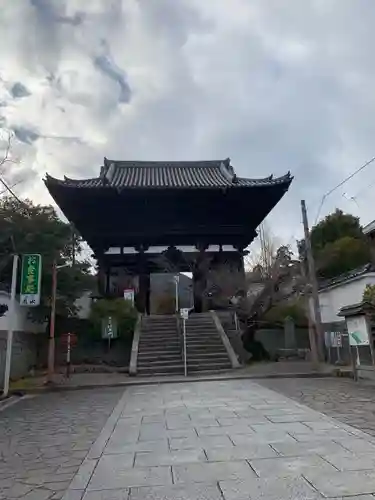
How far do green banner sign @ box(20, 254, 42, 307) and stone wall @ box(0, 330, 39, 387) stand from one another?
203 centimetres

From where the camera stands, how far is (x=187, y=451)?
4730mm

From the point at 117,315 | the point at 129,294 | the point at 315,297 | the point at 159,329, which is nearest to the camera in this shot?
the point at 315,297

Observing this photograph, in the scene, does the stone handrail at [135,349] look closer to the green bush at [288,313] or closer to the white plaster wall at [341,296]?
the green bush at [288,313]

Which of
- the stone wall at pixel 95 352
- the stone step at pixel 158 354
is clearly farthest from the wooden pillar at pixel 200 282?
the stone step at pixel 158 354

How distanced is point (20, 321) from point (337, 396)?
1035 cm

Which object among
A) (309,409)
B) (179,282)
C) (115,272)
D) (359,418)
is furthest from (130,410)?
(179,282)

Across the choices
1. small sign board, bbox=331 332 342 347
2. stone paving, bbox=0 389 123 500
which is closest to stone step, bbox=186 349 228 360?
small sign board, bbox=331 332 342 347

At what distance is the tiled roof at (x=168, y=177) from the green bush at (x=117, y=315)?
5690mm

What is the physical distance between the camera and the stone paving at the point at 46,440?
13.0ft

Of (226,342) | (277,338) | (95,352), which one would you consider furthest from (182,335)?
(277,338)

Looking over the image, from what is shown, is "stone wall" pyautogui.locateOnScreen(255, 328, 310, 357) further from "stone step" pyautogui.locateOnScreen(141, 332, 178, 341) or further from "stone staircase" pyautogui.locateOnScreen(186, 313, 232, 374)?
"stone step" pyautogui.locateOnScreen(141, 332, 178, 341)

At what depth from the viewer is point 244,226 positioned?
67.4ft

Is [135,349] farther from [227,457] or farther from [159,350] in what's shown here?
[227,457]

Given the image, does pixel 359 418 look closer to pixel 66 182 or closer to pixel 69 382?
pixel 69 382
